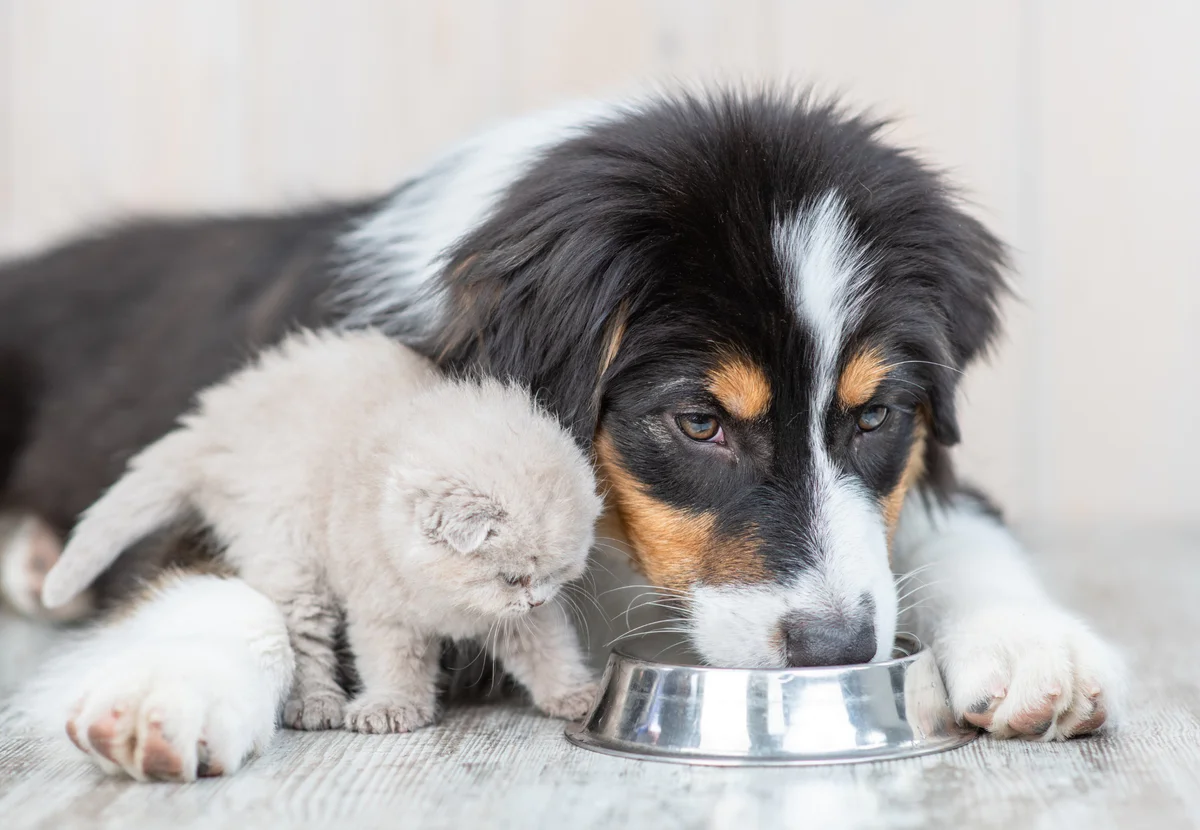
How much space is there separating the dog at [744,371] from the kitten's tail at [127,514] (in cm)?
11

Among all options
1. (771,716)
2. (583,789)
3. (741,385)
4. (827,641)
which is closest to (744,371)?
(741,385)

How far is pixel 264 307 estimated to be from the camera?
270cm

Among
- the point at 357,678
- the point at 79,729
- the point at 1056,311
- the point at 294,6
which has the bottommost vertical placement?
the point at 1056,311

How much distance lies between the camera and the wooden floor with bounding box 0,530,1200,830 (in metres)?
1.50

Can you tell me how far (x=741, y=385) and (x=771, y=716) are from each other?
508mm

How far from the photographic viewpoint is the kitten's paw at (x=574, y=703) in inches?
76.0

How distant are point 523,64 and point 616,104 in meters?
1.81

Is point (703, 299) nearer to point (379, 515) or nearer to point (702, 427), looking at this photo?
point (702, 427)

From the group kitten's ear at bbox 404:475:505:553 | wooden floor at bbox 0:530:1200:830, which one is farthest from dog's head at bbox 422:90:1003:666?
kitten's ear at bbox 404:475:505:553

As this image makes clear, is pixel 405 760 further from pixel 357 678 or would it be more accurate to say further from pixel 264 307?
pixel 264 307

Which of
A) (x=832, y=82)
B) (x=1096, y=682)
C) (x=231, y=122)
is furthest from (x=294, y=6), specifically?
(x=1096, y=682)

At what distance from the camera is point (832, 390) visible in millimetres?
2018

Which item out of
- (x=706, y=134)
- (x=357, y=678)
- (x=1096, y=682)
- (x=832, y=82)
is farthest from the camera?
(x=832, y=82)

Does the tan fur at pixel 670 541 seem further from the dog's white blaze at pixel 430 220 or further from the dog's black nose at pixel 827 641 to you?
the dog's white blaze at pixel 430 220
